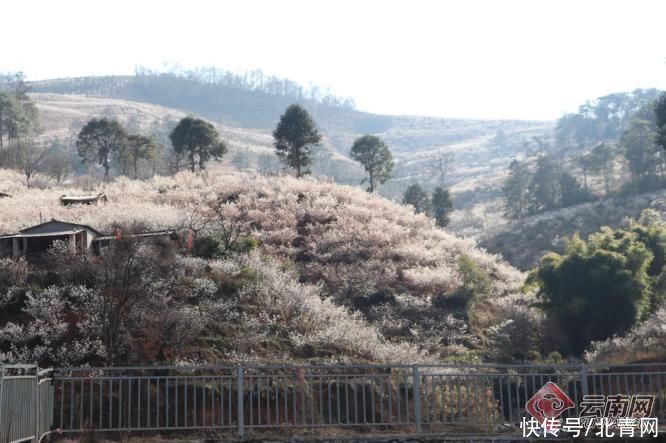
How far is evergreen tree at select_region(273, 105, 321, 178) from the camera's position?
5491 centimetres

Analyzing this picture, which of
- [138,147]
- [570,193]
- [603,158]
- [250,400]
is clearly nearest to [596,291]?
[250,400]

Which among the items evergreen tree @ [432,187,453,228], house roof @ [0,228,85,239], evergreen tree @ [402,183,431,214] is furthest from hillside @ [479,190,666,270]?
house roof @ [0,228,85,239]

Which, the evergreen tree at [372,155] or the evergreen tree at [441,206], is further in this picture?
the evergreen tree at [441,206]

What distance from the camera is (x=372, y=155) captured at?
205 ft

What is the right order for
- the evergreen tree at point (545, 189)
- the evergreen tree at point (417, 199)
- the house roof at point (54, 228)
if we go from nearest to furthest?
the house roof at point (54, 228), the evergreen tree at point (417, 199), the evergreen tree at point (545, 189)

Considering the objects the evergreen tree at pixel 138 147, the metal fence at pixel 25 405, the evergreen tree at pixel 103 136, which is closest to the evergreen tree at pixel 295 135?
the evergreen tree at pixel 138 147

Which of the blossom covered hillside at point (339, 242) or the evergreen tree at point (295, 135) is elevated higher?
the evergreen tree at point (295, 135)

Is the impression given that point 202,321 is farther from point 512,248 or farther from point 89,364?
point 512,248

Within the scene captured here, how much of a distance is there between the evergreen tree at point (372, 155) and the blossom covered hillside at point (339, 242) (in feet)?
36.4

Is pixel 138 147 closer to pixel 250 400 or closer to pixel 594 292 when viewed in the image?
pixel 594 292

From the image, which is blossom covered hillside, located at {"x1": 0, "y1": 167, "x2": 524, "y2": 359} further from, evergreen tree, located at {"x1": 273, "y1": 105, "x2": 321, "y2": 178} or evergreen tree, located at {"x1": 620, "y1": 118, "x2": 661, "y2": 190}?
evergreen tree, located at {"x1": 620, "y1": 118, "x2": 661, "y2": 190}

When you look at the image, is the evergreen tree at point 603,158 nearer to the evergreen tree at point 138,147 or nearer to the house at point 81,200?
the evergreen tree at point 138,147

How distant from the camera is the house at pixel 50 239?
92.3 ft

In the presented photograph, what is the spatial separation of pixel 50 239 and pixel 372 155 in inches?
1470
